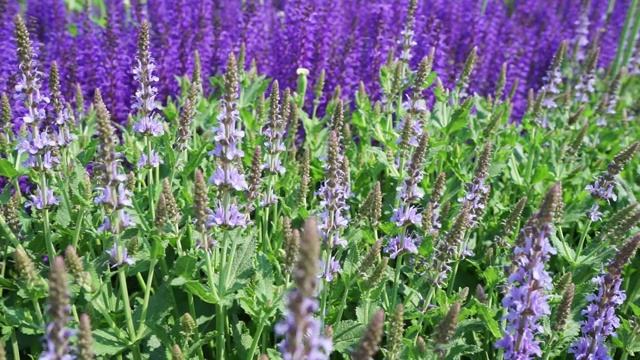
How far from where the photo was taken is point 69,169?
13.0ft

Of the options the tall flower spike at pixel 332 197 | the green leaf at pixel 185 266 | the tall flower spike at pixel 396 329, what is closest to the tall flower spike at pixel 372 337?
the tall flower spike at pixel 396 329

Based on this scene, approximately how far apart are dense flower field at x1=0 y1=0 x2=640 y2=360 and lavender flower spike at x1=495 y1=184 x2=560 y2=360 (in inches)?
0.4

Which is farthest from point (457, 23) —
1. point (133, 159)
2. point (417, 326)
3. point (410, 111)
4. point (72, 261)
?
point (72, 261)

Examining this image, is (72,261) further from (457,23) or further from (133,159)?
(457,23)

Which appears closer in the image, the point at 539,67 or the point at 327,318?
the point at 327,318

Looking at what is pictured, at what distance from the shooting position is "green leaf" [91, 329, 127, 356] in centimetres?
318

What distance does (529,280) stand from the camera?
2.73m

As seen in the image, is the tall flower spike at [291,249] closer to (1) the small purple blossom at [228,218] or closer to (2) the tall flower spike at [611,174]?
(1) the small purple blossom at [228,218]

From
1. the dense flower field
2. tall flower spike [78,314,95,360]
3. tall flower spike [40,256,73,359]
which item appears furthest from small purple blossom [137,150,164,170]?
tall flower spike [40,256,73,359]

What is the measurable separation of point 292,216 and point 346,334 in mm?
1052

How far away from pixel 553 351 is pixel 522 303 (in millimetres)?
1200

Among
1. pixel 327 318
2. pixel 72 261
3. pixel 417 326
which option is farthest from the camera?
pixel 327 318

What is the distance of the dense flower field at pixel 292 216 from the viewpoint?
9.86 ft

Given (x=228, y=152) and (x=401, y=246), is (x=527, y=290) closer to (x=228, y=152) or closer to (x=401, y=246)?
(x=401, y=246)
